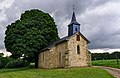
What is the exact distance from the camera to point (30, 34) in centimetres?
5503

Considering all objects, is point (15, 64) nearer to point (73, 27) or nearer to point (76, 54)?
point (73, 27)

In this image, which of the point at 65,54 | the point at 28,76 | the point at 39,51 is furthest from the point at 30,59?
the point at 28,76

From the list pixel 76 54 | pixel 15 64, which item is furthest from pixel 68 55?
pixel 15 64

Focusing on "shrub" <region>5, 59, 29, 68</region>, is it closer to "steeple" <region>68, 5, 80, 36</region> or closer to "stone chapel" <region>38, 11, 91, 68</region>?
"stone chapel" <region>38, 11, 91, 68</region>

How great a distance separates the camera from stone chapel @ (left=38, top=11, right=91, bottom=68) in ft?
160

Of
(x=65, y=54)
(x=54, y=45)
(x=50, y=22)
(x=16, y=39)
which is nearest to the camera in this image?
(x=65, y=54)

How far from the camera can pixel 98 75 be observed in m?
34.8

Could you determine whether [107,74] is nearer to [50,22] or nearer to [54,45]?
[54,45]

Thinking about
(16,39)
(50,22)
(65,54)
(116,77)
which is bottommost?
(116,77)

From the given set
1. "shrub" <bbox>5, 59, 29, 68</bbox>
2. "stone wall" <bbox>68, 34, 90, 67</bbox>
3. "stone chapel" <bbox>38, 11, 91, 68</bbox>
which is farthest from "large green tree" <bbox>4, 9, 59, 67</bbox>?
"shrub" <bbox>5, 59, 29, 68</bbox>

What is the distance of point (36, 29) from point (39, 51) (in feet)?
16.7

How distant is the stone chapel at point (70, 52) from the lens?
4869cm

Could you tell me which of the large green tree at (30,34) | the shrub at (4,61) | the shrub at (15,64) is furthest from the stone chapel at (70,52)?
the shrub at (4,61)

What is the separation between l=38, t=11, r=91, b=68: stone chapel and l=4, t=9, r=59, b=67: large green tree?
9.91ft
